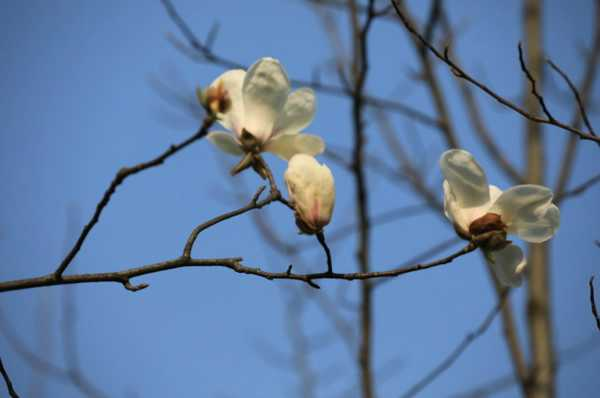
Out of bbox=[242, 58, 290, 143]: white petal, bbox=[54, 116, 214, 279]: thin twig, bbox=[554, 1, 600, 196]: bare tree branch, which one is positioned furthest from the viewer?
bbox=[554, 1, 600, 196]: bare tree branch

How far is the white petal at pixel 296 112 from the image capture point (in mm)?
1174

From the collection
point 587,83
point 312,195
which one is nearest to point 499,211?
point 312,195

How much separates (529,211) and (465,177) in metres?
0.12

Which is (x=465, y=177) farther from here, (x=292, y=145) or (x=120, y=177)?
(x=120, y=177)

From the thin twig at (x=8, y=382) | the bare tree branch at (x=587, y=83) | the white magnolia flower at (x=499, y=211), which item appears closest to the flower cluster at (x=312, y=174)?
the white magnolia flower at (x=499, y=211)

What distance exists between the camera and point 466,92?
10.5 feet

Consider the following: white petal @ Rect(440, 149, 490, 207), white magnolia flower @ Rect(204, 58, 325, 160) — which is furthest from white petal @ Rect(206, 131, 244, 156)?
white petal @ Rect(440, 149, 490, 207)

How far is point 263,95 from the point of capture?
3.76ft

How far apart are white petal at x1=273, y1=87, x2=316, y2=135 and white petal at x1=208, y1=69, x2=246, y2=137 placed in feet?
0.22

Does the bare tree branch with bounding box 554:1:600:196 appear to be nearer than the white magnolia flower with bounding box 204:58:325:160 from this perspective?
No

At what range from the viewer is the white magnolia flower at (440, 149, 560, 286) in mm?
1052

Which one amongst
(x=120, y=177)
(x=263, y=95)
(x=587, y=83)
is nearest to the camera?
(x=120, y=177)

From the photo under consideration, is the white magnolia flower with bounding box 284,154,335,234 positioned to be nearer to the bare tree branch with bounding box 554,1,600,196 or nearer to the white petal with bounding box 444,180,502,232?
the white petal with bounding box 444,180,502,232

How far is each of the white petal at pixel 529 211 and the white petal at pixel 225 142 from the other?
446 millimetres
